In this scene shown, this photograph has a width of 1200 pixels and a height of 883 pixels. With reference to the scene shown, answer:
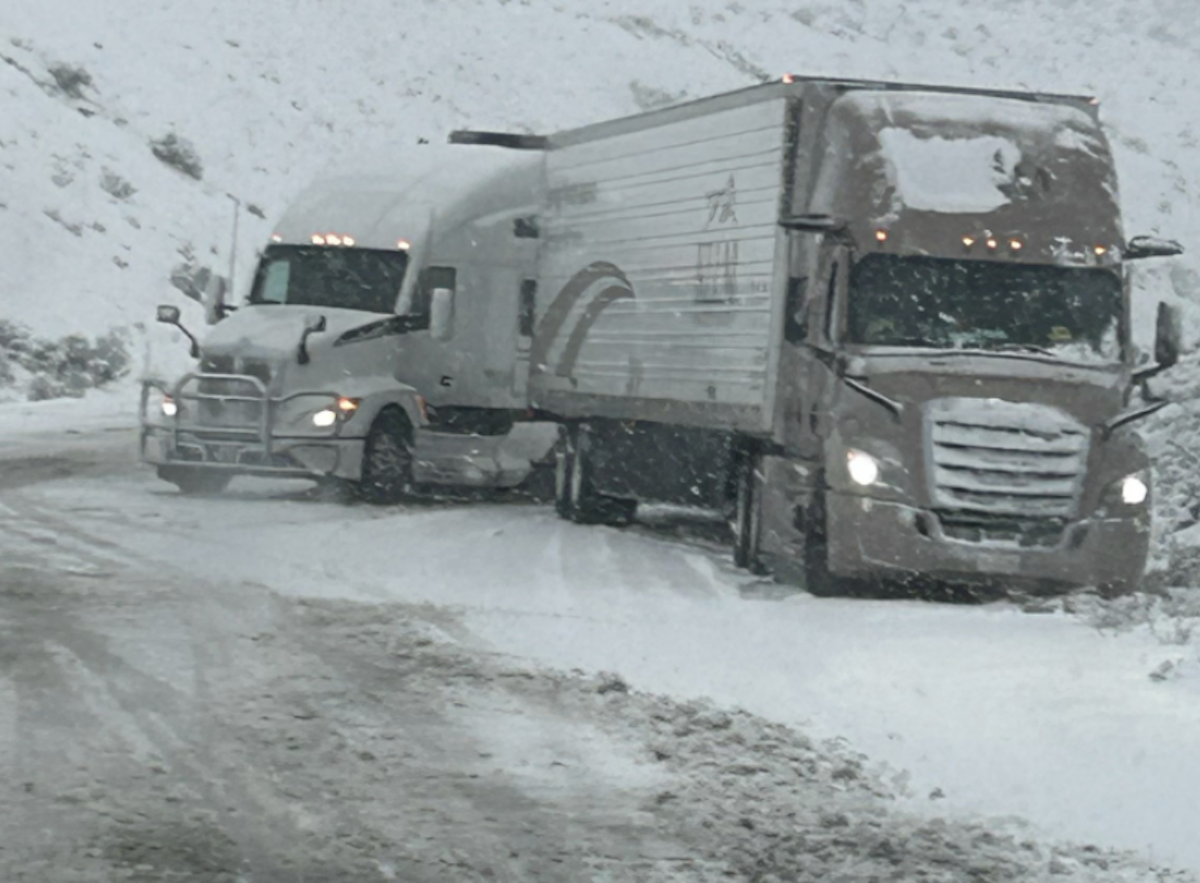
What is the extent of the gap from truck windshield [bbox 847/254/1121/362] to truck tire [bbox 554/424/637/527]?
18.8ft

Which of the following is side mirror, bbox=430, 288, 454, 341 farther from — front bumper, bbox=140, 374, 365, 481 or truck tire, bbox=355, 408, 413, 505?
front bumper, bbox=140, 374, 365, 481

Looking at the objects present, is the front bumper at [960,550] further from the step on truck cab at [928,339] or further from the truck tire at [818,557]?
the truck tire at [818,557]

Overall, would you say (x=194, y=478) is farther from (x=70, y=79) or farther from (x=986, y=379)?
A: (x=70, y=79)

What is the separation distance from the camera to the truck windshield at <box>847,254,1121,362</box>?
52.5 ft

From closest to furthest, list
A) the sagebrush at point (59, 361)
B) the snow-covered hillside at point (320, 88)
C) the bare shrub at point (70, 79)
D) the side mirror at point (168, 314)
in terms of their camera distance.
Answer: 1. the side mirror at point (168, 314)
2. the sagebrush at point (59, 361)
3. the snow-covered hillside at point (320, 88)
4. the bare shrub at point (70, 79)

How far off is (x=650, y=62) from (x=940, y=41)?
2677 centimetres

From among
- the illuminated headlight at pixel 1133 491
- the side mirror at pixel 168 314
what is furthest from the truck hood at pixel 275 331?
the illuminated headlight at pixel 1133 491

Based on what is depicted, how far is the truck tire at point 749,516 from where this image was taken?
56.4ft

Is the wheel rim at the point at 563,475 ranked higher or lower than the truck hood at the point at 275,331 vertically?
lower

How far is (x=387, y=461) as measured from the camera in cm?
2250

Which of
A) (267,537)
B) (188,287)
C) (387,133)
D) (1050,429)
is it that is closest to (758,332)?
(1050,429)

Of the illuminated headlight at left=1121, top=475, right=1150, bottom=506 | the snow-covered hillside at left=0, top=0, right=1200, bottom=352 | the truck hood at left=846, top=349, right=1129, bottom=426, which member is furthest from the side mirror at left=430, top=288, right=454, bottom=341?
the snow-covered hillside at left=0, top=0, right=1200, bottom=352

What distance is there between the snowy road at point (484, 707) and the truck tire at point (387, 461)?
3.95m

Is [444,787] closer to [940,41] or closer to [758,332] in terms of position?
[758,332]
